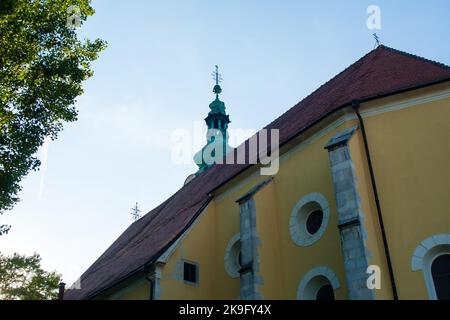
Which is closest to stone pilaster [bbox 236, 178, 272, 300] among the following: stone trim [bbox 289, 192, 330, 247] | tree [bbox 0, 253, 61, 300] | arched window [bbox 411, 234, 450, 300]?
stone trim [bbox 289, 192, 330, 247]

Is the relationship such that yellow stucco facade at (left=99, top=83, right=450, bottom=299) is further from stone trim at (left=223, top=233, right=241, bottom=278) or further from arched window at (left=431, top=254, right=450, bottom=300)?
arched window at (left=431, top=254, right=450, bottom=300)

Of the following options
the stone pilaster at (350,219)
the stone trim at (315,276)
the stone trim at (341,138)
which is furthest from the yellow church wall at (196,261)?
the stone pilaster at (350,219)

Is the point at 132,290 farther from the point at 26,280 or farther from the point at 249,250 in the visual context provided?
the point at 26,280

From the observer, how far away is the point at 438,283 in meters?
9.96

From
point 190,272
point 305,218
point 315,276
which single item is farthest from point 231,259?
point 315,276

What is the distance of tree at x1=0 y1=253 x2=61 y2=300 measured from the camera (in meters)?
27.7

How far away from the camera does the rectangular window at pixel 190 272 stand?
1490 cm

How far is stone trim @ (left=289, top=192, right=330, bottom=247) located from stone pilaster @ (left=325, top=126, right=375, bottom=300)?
1.36 m

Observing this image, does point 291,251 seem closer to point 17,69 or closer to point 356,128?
point 356,128

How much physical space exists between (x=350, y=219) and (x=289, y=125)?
643cm

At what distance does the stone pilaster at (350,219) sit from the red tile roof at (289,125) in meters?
1.71

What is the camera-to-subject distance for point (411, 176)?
1098 centimetres

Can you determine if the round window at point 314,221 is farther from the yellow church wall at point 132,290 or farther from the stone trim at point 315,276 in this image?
the yellow church wall at point 132,290
